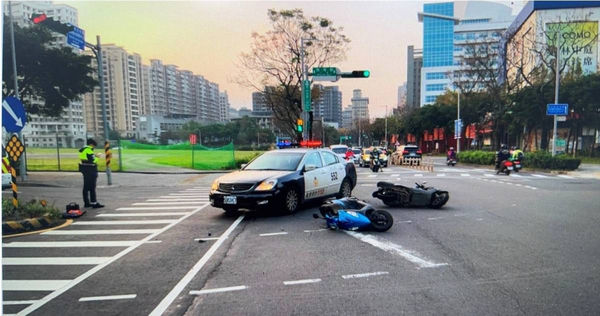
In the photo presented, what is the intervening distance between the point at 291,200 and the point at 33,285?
196 inches

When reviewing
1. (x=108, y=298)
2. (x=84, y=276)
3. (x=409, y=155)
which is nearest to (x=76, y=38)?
(x=84, y=276)

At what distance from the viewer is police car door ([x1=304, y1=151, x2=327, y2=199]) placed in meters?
A: 8.88

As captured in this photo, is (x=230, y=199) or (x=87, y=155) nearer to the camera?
(x=230, y=199)

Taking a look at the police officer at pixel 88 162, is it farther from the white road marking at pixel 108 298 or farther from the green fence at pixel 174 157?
the green fence at pixel 174 157

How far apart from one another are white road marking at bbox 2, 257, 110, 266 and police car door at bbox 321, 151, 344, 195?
5.81m

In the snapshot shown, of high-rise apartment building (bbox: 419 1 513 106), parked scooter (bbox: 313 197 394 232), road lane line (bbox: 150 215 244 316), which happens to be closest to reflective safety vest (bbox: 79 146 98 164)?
road lane line (bbox: 150 215 244 316)

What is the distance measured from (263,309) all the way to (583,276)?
3982 millimetres

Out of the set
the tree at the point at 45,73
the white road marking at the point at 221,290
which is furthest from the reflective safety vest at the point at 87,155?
the tree at the point at 45,73

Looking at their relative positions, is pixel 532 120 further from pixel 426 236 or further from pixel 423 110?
pixel 426 236

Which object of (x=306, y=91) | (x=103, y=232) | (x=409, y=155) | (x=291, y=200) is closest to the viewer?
(x=103, y=232)

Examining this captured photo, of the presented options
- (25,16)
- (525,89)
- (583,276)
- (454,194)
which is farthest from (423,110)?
(583,276)

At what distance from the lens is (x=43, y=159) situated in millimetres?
24859

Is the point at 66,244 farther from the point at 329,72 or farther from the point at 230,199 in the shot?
the point at 329,72

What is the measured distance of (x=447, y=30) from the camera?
336ft
